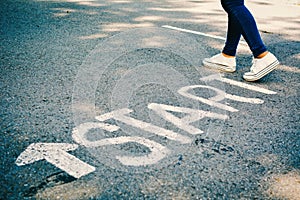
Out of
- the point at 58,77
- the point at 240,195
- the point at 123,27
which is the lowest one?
the point at 240,195

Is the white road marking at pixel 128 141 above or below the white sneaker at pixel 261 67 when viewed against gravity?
below

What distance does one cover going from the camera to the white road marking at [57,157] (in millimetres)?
2111

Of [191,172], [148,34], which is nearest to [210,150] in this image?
[191,172]

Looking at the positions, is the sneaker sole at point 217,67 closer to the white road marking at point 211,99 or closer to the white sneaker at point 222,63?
the white sneaker at point 222,63

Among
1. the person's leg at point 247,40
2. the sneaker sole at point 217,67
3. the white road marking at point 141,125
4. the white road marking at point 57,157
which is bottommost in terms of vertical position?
the white road marking at point 57,157

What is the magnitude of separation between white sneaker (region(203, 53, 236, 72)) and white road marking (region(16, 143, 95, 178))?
216 cm

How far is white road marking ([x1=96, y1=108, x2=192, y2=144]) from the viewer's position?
2.51 meters

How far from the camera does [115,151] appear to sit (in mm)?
2318

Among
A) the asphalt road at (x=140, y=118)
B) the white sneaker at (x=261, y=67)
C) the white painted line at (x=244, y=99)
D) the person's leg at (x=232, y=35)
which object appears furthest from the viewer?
the person's leg at (x=232, y=35)

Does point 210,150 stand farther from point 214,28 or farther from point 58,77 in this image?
point 214,28

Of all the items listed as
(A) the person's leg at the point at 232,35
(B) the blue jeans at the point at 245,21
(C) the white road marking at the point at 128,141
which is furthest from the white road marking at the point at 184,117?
(A) the person's leg at the point at 232,35

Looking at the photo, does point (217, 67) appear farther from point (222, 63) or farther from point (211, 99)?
point (211, 99)

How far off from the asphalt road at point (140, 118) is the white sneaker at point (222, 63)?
0.11 meters

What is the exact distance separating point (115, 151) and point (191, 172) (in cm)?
53
